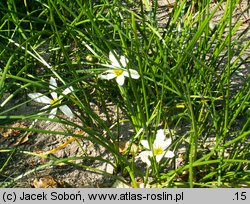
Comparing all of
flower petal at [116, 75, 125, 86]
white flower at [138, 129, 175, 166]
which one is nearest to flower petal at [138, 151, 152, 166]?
white flower at [138, 129, 175, 166]

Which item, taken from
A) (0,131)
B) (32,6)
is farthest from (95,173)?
(32,6)

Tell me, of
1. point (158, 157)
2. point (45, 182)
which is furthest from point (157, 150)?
point (45, 182)

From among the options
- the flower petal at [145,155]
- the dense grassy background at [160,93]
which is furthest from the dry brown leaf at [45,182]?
the flower petal at [145,155]

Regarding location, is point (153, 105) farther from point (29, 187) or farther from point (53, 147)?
point (29, 187)

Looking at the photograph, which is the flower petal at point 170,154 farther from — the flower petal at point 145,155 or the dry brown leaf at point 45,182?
A: the dry brown leaf at point 45,182

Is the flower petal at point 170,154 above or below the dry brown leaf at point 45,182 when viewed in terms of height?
above

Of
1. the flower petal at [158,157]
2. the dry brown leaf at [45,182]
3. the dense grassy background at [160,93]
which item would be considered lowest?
the dry brown leaf at [45,182]

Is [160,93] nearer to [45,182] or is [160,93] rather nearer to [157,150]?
[157,150]

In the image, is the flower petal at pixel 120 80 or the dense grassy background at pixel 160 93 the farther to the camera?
the flower petal at pixel 120 80
